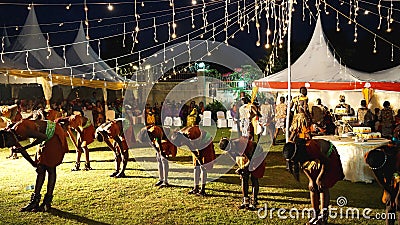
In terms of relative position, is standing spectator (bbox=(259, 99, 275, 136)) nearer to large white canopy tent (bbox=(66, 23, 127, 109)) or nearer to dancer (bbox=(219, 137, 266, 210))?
large white canopy tent (bbox=(66, 23, 127, 109))

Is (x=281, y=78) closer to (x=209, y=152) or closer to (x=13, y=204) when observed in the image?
(x=209, y=152)

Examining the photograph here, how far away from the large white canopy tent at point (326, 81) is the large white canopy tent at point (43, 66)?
694 centimetres

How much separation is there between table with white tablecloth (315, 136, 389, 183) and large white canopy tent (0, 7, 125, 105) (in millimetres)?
9562

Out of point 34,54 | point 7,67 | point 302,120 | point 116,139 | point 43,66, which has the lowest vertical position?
point 116,139

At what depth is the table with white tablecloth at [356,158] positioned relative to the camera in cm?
768

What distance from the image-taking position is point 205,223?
5559 millimetres

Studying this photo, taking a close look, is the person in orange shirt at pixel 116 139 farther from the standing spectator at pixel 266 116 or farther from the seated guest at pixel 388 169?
the standing spectator at pixel 266 116

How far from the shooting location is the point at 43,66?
1666cm

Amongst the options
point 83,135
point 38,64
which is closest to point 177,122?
point 38,64

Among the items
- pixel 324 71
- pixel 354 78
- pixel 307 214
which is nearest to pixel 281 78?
pixel 324 71

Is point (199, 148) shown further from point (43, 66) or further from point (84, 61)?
point (84, 61)

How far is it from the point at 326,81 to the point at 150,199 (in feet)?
32.3

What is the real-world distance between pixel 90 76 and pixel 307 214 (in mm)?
15763

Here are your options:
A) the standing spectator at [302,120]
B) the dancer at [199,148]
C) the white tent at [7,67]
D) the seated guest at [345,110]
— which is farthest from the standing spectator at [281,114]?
the white tent at [7,67]
